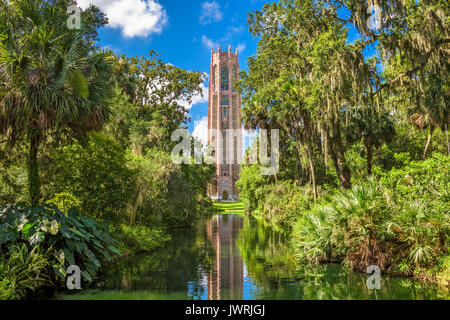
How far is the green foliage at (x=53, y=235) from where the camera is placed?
842 cm

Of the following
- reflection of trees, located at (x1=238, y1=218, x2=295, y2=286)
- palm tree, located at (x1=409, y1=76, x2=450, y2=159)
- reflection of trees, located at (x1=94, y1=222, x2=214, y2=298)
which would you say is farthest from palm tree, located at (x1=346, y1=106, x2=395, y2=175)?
reflection of trees, located at (x1=94, y1=222, x2=214, y2=298)

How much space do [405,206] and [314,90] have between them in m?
7.73

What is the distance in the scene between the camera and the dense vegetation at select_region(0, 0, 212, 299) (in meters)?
8.66

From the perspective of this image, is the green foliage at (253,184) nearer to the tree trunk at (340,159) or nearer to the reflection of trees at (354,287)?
the tree trunk at (340,159)

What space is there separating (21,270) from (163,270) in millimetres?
4178

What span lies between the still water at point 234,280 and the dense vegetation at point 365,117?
38.1 inches

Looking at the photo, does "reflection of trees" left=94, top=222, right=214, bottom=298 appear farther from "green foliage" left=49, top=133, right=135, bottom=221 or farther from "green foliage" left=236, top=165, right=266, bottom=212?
"green foliage" left=236, top=165, right=266, bottom=212

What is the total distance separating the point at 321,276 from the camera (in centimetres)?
989

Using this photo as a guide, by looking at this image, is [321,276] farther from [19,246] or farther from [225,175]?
[225,175]

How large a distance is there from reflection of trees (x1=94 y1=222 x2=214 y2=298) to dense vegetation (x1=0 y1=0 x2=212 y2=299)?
671mm

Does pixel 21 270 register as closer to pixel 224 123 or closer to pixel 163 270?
pixel 163 270

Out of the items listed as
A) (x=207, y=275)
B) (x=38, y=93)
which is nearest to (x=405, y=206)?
(x=207, y=275)

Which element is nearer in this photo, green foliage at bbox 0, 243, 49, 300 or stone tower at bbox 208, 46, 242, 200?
green foliage at bbox 0, 243, 49, 300
